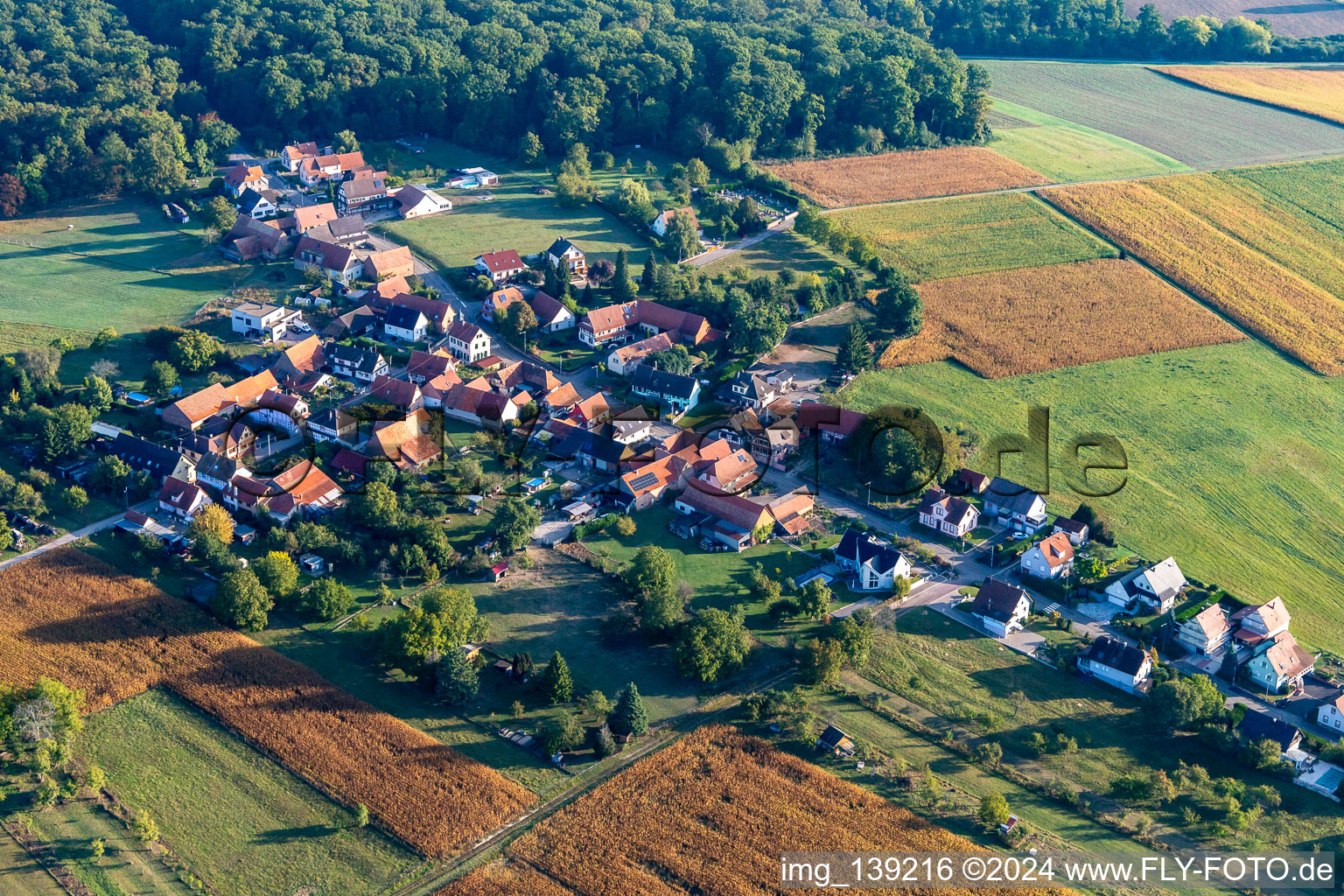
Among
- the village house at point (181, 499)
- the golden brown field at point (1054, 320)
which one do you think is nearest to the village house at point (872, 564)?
the golden brown field at point (1054, 320)

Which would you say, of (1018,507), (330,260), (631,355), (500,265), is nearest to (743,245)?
(500,265)

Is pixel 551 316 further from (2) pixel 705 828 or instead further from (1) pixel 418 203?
(2) pixel 705 828

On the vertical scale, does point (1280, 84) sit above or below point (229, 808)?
above

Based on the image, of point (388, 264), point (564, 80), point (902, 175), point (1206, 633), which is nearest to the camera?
point (1206, 633)

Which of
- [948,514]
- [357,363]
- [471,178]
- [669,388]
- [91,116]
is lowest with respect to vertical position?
[948,514]

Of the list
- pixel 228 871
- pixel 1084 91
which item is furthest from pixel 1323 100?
pixel 228 871

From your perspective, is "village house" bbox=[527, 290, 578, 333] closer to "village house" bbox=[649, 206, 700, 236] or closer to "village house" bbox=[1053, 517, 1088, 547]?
"village house" bbox=[649, 206, 700, 236]

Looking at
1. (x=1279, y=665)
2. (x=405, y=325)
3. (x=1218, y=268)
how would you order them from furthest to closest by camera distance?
(x=1218, y=268) < (x=405, y=325) < (x=1279, y=665)

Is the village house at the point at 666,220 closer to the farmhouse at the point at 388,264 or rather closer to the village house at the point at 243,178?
the farmhouse at the point at 388,264
